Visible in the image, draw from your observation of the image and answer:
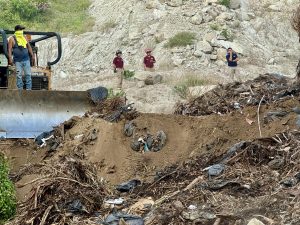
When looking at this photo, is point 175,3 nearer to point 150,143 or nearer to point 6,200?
point 150,143

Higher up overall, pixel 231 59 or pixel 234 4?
pixel 234 4

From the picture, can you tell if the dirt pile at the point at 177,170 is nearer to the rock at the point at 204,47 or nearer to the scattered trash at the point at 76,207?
the scattered trash at the point at 76,207

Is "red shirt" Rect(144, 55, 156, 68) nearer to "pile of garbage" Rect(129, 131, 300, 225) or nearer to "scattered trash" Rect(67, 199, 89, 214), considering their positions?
"pile of garbage" Rect(129, 131, 300, 225)

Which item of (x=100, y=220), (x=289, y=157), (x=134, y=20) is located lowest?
(x=100, y=220)

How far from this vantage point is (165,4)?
27.1 meters

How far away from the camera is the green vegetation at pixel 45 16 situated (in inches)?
1094

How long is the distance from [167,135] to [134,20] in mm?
17210

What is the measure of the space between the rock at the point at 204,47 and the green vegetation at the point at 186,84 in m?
2.83

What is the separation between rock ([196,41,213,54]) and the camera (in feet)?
79.3

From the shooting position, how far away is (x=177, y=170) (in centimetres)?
836

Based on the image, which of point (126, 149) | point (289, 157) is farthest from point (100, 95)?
point (289, 157)

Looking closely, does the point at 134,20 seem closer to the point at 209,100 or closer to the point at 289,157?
the point at 209,100

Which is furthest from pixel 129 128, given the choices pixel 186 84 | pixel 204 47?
pixel 204 47

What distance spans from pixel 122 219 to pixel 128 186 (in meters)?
1.60
